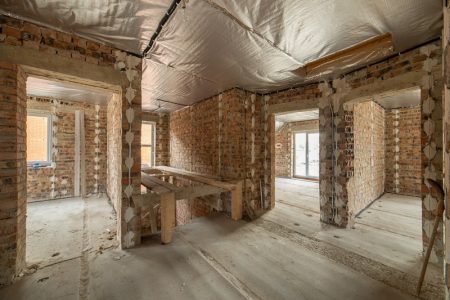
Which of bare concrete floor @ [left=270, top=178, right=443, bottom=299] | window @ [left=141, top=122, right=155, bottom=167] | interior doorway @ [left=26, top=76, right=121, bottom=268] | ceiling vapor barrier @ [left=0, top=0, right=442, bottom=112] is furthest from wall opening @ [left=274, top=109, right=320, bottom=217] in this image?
interior doorway @ [left=26, top=76, right=121, bottom=268]

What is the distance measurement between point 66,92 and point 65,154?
1.83m

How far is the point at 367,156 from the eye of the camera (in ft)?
14.2

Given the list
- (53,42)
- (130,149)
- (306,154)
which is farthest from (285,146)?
(53,42)

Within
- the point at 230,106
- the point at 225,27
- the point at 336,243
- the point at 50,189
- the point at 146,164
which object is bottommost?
the point at 336,243

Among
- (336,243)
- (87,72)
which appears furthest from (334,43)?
(87,72)

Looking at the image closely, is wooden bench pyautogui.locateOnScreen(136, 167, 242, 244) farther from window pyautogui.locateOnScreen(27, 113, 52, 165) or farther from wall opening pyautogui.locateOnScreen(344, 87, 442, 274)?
window pyautogui.locateOnScreen(27, 113, 52, 165)

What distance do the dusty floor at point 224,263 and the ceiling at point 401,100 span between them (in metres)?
3.22


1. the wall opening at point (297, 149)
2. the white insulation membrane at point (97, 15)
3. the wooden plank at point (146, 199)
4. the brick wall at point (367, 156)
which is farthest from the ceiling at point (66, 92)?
the wall opening at point (297, 149)

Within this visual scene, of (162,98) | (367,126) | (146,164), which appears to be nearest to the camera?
(367,126)

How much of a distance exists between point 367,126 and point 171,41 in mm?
4576

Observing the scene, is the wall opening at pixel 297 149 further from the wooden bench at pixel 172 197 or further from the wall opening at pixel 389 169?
the wooden bench at pixel 172 197

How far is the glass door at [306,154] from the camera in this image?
8.40 meters

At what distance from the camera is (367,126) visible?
4324 millimetres

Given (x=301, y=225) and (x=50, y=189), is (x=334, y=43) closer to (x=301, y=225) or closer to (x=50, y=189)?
(x=301, y=225)
